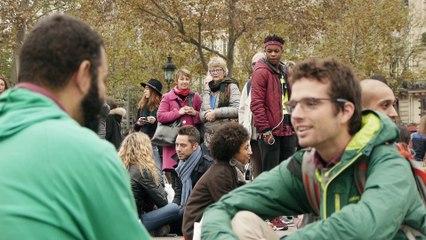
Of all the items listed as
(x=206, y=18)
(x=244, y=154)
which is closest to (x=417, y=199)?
(x=244, y=154)

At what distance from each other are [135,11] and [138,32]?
3.43 metres

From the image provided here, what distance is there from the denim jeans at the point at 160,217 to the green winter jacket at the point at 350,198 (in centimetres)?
620

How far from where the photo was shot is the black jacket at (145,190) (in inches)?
416

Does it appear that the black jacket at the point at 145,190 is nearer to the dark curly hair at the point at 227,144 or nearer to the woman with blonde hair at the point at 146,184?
the woman with blonde hair at the point at 146,184

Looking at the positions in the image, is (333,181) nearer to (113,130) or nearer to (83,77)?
(83,77)

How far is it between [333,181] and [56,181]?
62.4 inches

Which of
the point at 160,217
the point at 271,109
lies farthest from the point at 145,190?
the point at 271,109

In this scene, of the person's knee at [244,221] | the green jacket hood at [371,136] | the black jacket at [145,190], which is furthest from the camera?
the black jacket at [145,190]

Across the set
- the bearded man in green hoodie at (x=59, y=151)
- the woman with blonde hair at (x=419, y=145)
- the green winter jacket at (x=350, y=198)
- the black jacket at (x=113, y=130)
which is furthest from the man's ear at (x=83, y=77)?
the woman with blonde hair at (x=419, y=145)

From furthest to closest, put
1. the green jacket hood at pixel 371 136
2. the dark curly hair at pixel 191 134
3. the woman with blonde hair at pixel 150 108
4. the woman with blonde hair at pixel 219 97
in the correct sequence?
the woman with blonde hair at pixel 150 108 → the woman with blonde hair at pixel 219 97 → the dark curly hair at pixel 191 134 → the green jacket hood at pixel 371 136

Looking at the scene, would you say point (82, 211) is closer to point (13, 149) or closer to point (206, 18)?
point (13, 149)

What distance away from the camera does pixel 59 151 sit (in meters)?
2.95

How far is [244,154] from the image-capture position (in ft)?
29.2

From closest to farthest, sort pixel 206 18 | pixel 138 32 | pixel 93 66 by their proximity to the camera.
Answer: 1. pixel 93 66
2. pixel 206 18
3. pixel 138 32
